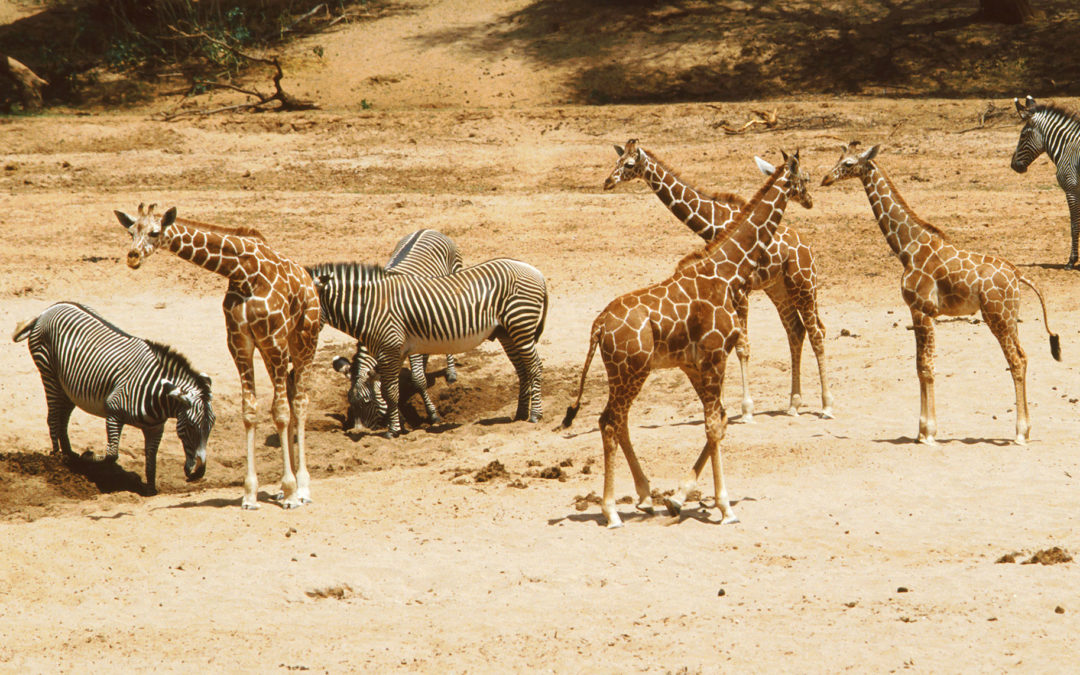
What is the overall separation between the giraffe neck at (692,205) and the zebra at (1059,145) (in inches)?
287

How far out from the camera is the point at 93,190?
75.8 ft

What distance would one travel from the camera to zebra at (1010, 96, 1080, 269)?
18.3m

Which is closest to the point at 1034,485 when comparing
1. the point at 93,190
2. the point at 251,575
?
the point at 251,575

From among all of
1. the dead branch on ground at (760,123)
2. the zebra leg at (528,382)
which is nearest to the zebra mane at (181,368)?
the zebra leg at (528,382)

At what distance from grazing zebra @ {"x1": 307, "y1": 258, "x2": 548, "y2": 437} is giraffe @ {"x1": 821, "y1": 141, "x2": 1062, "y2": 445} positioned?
4269mm

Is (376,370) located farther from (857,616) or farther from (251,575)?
(857,616)

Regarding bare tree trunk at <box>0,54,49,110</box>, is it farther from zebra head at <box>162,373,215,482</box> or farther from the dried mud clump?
the dried mud clump

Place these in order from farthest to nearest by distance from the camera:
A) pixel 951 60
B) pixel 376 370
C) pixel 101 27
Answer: pixel 101 27 → pixel 951 60 → pixel 376 370

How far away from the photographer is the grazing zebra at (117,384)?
473 inches

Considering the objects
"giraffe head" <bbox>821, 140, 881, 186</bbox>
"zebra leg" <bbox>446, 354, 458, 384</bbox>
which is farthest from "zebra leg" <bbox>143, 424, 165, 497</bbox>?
"giraffe head" <bbox>821, 140, 881, 186</bbox>

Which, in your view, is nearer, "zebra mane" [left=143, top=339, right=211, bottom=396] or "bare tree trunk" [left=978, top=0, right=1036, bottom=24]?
"zebra mane" [left=143, top=339, right=211, bottom=396]

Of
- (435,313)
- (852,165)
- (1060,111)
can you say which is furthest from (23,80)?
(852,165)

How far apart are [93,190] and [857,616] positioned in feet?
60.7

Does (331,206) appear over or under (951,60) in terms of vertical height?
under
